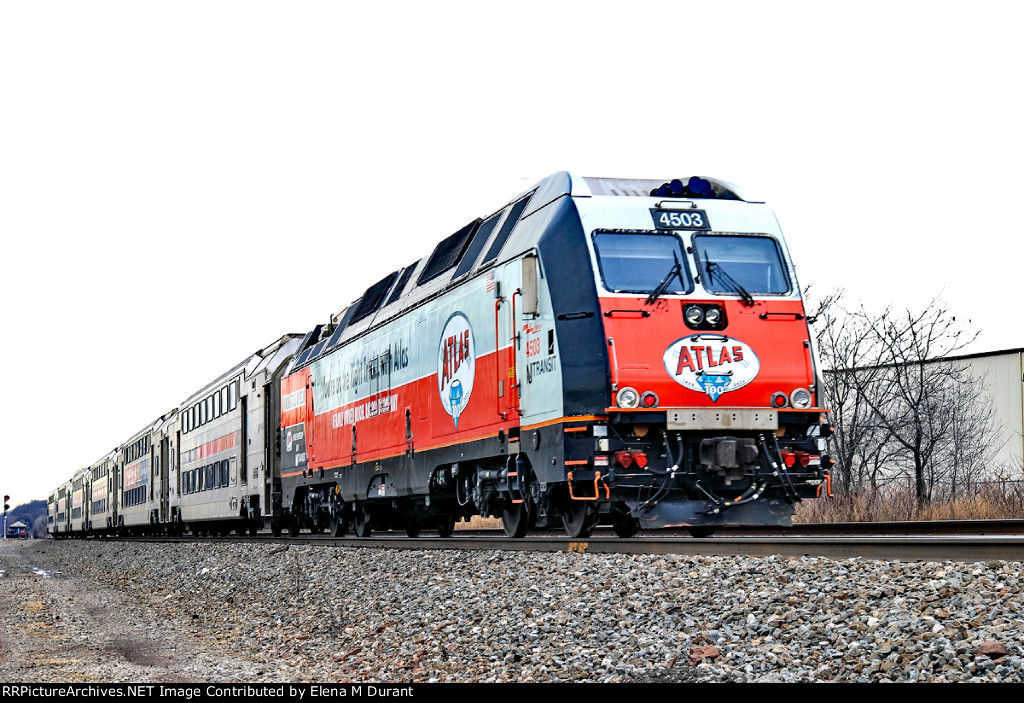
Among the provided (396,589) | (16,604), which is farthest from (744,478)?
(16,604)

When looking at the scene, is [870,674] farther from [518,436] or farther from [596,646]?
[518,436]

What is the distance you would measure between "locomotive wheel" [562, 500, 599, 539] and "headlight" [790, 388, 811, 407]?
7.38 ft

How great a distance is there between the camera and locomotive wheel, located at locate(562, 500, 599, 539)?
11442 mm

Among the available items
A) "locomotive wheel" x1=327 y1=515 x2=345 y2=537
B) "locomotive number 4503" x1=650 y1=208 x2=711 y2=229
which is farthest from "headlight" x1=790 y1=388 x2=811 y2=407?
"locomotive wheel" x1=327 y1=515 x2=345 y2=537

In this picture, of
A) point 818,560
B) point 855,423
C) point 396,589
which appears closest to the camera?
point 818,560

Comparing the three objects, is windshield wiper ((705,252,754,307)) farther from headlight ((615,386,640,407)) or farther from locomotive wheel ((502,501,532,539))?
locomotive wheel ((502,501,532,539))

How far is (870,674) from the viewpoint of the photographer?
5.55m

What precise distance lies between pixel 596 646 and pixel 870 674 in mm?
2170

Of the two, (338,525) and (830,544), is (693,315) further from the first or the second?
(338,525)

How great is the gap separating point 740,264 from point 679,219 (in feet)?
2.61

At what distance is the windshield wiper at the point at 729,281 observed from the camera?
36.9 feet

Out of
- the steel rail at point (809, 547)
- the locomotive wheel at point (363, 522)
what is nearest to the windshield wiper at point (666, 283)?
the steel rail at point (809, 547)

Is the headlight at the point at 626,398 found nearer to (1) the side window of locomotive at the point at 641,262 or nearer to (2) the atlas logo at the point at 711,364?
(2) the atlas logo at the point at 711,364

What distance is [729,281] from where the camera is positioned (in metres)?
11.4
